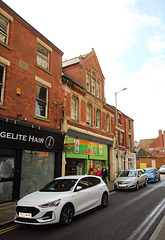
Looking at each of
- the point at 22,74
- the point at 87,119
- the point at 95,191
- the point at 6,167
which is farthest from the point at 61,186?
the point at 87,119

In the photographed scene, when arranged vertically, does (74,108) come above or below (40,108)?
above

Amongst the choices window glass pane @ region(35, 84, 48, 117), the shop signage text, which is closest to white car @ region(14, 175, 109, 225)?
the shop signage text

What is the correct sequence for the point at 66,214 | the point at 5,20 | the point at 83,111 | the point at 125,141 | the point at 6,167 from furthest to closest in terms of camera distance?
1. the point at 125,141
2. the point at 83,111
3. the point at 5,20
4. the point at 6,167
5. the point at 66,214

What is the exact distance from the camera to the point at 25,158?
34.1ft

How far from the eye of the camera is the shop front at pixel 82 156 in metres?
13.9

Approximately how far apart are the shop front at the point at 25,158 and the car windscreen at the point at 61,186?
3031 millimetres

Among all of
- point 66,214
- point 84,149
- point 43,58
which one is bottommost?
point 66,214

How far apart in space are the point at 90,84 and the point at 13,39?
9.47m

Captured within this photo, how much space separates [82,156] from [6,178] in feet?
24.3

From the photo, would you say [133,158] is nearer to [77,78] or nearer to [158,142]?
[77,78]

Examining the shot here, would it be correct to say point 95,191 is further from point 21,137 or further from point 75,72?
point 75,72

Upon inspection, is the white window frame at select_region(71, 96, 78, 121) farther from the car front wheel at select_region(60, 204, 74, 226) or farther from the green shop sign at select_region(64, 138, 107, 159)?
the car front wheel at select_region(60, 204, 74, 226)

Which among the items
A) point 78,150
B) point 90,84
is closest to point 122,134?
point 90,84

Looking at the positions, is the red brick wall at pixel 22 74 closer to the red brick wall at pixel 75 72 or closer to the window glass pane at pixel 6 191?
the window glass pane at pixel 6 191
